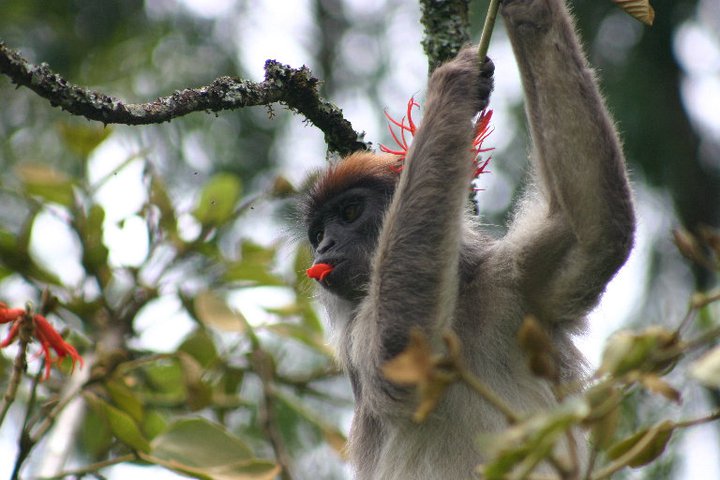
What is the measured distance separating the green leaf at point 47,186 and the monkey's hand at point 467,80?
2.13 m

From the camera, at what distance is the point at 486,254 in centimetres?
427

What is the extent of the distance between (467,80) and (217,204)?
1.95 metres

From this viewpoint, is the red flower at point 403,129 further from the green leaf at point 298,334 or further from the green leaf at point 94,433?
the green leaf at point 94,433

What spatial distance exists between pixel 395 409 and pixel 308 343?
4.71 feet

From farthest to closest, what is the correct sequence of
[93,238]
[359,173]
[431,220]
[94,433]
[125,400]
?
A: [94,433]
[93,238]
[359,173]
[125,400]
[431,220]

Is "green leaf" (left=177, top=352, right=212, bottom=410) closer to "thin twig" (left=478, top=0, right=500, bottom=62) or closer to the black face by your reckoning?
the black face

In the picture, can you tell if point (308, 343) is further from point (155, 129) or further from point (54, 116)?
point (54, 116)

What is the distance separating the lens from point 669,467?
6.73 metres

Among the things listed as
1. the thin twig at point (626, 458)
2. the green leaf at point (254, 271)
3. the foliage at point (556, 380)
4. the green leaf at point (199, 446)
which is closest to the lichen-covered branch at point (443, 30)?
the green leaf at point (254, 271)

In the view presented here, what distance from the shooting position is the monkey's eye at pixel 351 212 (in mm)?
4621

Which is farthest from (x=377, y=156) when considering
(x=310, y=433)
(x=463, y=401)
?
(x=310, y=433)

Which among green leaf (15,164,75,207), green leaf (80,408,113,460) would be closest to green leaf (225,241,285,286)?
green leaf (15,164,75,207)

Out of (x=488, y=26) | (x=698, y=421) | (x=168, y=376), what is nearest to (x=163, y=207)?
(x=168, y=376)

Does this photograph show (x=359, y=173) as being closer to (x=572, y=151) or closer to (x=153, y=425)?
Answer: (x=572, y=151)
